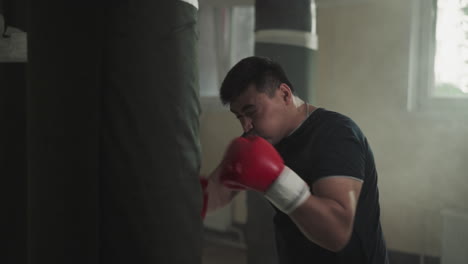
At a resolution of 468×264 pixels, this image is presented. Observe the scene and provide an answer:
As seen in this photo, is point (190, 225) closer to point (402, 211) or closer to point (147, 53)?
point (147, 53)

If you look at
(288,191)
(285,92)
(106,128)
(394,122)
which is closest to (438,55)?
(394,122)

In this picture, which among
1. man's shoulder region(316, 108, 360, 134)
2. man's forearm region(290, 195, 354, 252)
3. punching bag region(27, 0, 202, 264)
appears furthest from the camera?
man's shoulder region(316, 108, 360, 134)

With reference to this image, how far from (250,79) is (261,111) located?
8cm

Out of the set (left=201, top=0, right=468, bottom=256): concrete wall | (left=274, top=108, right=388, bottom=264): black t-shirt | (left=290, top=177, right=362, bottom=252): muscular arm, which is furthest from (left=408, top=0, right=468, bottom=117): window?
(left=290, top=177, right=362, bottom=252): muscular arm

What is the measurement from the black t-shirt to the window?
125cm

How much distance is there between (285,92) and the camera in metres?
0.99

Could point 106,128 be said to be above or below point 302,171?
above

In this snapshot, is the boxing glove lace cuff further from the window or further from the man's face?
the window

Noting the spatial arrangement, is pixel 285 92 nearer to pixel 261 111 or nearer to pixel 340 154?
pixel 261 111

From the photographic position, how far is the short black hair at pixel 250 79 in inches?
38.1

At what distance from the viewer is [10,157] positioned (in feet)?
2.76

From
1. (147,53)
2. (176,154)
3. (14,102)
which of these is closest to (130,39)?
(147,53)

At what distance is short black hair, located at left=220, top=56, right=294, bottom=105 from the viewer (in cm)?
97

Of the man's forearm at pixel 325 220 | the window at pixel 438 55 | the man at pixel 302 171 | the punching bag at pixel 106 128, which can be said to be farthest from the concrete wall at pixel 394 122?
the punching bag at pixel 106 128
